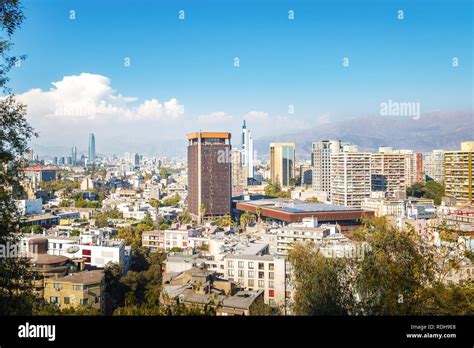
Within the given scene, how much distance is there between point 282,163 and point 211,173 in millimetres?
13104

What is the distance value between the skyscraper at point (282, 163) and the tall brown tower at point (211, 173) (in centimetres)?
1207

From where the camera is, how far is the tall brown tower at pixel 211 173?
20422 mm

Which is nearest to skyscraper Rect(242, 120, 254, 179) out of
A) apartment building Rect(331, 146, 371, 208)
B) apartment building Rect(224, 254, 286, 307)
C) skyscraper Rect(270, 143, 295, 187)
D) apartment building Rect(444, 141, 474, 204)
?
skyscraper Rect(270, 143, 295, 187)

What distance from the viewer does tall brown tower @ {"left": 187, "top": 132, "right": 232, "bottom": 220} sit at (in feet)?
67.0

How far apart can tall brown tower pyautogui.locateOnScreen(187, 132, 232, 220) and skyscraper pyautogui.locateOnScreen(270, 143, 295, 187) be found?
12.1 meters

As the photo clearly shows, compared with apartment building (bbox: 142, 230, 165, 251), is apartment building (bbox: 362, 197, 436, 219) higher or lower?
higher

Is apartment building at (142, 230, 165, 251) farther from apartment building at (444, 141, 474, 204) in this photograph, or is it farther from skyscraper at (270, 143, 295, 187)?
skyscraper at (270, 143, 295, 187)

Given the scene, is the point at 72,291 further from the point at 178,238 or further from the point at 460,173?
the point at 460,173

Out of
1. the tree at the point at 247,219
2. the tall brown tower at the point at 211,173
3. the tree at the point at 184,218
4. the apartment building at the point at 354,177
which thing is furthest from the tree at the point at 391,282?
the apartment building at the point at 354,177

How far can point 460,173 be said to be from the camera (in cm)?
1705
